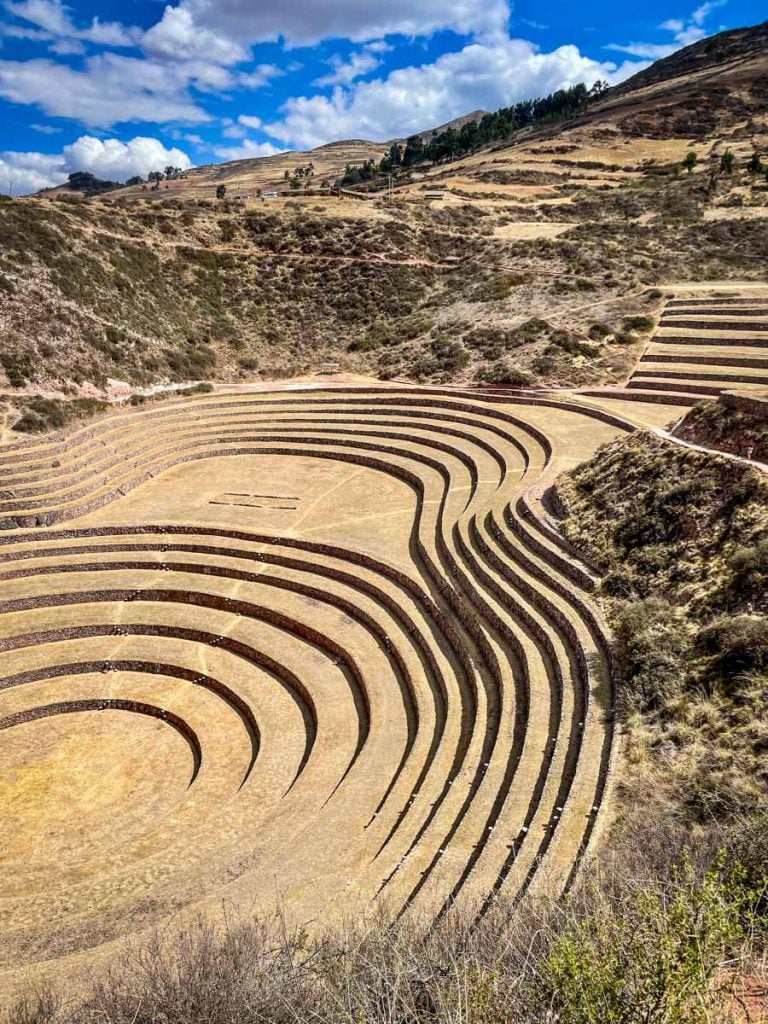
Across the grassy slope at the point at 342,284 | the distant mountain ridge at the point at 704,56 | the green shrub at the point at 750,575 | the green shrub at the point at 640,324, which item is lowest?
the green shrub at the point at 750,575

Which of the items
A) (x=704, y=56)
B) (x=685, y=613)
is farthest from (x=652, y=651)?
(x=704, y=56)

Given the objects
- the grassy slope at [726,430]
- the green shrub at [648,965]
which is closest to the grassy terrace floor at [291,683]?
the green shrub at [648,965]

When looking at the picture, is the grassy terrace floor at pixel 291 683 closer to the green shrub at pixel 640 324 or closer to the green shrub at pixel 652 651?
the green shrub at pixel 652 651

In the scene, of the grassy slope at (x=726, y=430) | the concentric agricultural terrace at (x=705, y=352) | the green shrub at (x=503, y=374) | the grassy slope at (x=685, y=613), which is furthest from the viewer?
the green shrub at (x=503, y=374)

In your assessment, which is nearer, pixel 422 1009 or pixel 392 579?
pixel 422 1009

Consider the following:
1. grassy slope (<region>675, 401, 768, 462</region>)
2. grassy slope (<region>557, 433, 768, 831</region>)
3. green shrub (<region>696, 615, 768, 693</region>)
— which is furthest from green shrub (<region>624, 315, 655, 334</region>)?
green shrub (<region>696, 615, 768, 693</region>)

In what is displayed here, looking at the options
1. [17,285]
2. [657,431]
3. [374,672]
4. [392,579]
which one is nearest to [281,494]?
[392,579]

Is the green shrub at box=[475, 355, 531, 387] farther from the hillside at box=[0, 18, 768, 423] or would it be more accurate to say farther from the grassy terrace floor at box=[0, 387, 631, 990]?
the grassy terrace floor at box=[0, 387, 631, 990]

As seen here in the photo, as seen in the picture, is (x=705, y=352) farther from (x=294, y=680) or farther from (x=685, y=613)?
(x=294, y=680)

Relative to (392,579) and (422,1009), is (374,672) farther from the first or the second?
(422,1009)
